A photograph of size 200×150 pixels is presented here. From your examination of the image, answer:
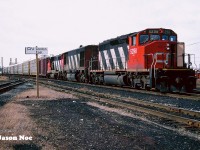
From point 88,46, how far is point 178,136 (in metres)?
22.2

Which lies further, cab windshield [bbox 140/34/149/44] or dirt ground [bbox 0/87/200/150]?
cab windshield [bbox 140/34/149/44]

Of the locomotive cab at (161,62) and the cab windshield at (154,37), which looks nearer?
the locomotive cab at (161,62)

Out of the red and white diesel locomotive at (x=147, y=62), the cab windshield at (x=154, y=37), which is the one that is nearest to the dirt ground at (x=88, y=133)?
the red and white diesel locomotive at (x=147, y=62)

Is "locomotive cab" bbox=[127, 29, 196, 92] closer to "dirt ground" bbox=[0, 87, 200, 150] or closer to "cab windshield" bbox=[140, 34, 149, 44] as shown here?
"cab windshield" bbox=[140, 34, 149, 44]

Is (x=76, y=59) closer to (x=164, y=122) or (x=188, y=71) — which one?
(x=188, y=71)

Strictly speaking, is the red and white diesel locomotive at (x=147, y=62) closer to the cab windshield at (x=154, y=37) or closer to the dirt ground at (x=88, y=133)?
the cab windshield at (x=154, y=37)

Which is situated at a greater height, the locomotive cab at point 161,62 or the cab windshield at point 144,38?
the cab windshield at point 144,38

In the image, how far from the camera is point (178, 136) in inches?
228

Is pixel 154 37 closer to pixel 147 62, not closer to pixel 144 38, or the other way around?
pixel 144 38

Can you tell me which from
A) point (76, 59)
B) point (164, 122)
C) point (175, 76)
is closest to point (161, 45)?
point (175, 76)

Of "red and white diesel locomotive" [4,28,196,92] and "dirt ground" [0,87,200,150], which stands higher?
"red and white diesel locomotive" [4,28,196,92]

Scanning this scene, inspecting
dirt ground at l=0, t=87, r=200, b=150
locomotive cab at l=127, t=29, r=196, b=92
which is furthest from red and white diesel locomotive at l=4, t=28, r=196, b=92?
dirt ground at l=0, t=87, r=200, b=150

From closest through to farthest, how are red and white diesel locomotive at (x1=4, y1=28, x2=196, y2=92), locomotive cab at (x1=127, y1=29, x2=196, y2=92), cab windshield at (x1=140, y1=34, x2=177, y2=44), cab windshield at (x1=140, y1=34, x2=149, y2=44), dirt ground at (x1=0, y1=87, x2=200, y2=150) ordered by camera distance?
dirt ground at (x1=0, y1=87, x2=200, y2=150), locomotive cab at (x1=127, y1=29, x2=196, y2=92), red and white diesel locomotive at (x1=4, y1=28, x2=196, y2=92), cab windshield at (x1=140, y1=34, x2=177, y2=44), cab windshield at (x1=140, y1=34, x2=149, y2=44)

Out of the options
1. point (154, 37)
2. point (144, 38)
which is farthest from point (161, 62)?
point (144, 38)
